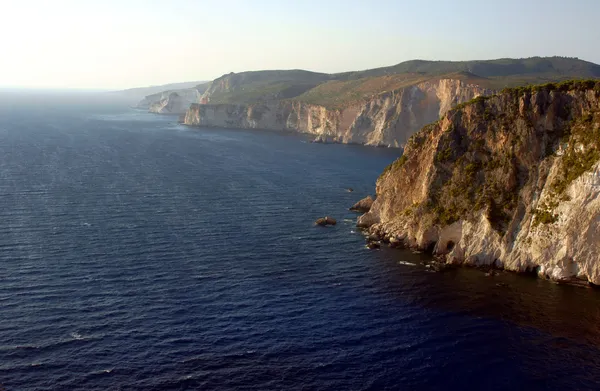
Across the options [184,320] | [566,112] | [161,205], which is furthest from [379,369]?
[161,205]

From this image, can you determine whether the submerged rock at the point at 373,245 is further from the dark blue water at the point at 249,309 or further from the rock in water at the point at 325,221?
the rock in water at the point at 325,221

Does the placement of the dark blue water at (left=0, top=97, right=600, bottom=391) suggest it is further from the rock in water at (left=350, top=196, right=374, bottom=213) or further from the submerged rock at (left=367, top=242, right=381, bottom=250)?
the rock in water at (left=350, top=196, right=374, bottom=213)

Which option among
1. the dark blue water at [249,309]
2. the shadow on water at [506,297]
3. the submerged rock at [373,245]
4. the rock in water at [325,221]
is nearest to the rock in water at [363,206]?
the dark blue water at [249,309]

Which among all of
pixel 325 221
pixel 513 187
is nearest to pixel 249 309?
pixel 325 221

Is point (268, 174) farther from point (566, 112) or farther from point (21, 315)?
point (21, 315)

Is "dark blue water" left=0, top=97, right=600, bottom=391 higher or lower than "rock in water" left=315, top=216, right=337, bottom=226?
lower

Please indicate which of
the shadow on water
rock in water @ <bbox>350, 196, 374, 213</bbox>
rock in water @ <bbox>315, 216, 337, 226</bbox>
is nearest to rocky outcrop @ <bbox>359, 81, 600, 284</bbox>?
the shadow on water
